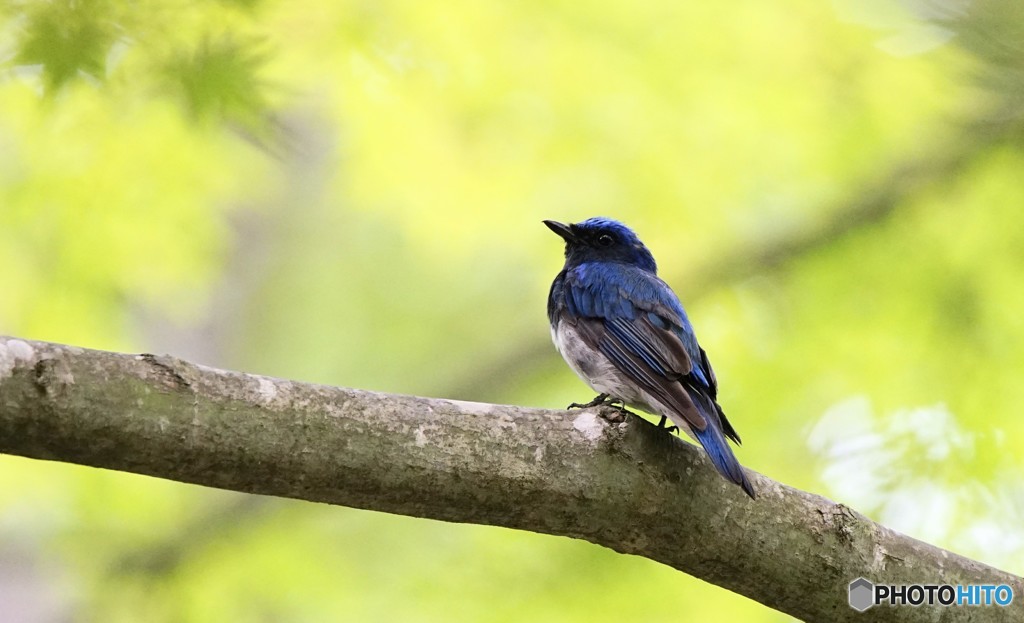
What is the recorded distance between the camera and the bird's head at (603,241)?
5930 millimetres

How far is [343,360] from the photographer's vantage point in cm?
1090

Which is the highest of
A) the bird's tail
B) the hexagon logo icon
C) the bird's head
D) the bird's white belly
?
the bird's head

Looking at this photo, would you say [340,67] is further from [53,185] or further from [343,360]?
[343,360]

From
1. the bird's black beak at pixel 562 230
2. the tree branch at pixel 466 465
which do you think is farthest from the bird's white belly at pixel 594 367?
the bird's black beak at pixel 562 230

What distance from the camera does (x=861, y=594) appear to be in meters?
3.67

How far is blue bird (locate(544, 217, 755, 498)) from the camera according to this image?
158 inches

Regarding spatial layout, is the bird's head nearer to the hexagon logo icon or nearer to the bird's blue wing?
the bird's blue wing

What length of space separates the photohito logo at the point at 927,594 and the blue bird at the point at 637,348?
747 millimetres

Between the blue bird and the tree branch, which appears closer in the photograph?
the tree branch

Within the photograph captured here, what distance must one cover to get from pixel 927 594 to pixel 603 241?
2866 mm

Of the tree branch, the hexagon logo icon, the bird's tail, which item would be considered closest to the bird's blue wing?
the bird's tail

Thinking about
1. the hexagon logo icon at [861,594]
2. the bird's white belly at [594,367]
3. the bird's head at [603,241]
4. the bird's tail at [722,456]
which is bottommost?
the hexagon logo icon at [861,594]

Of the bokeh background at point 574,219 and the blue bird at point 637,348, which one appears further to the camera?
the bokeh background at point 574,219

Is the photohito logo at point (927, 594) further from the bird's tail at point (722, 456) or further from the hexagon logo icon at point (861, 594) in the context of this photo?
the bird's tail at point (722, 456)
